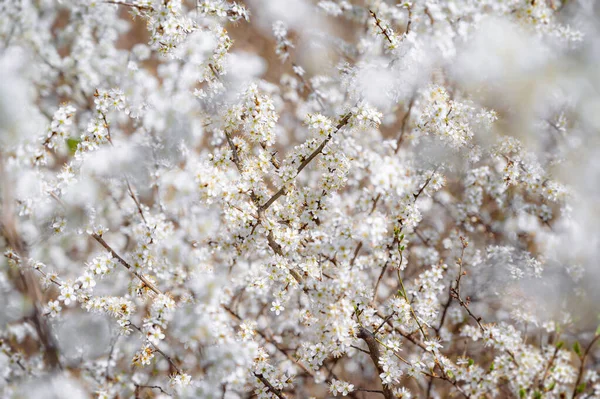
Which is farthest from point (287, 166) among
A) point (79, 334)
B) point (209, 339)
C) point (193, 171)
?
point (79, 334)

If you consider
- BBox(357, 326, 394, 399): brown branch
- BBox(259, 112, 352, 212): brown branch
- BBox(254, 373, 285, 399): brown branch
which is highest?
BBox(259, 112, 352, 212): brown branch

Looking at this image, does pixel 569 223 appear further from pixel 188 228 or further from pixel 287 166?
pixel 188 228

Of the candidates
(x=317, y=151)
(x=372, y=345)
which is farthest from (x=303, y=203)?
(x=372, y=345)

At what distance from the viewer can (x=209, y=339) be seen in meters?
1.30

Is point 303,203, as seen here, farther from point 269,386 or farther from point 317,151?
point 269,386

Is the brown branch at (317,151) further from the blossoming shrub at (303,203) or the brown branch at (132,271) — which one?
the brown branch at (132,271)

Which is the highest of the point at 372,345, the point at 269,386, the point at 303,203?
the point at 303,203

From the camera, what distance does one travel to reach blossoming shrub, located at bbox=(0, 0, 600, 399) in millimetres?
1467

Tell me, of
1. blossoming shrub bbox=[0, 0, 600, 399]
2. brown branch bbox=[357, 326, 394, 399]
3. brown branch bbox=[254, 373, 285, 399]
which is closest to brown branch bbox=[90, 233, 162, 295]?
blossoming shrub bbox=[0, 0, 600, 399]

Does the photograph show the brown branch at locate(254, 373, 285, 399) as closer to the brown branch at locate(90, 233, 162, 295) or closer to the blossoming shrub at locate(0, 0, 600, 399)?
the blossoming shrub at locate(0, 0, 600, 399)

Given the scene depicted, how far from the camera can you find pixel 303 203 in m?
1.57

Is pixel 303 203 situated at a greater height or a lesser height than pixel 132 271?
greater

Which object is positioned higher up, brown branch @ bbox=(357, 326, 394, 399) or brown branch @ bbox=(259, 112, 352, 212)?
brown branch @ bbox=(259, 112, 352, 212)

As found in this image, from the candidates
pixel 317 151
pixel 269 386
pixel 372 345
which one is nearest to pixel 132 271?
pixel 269 386
